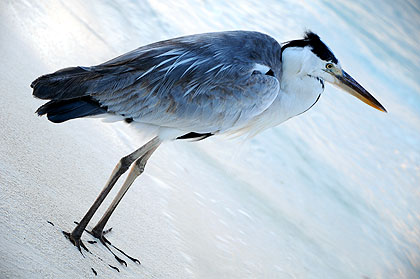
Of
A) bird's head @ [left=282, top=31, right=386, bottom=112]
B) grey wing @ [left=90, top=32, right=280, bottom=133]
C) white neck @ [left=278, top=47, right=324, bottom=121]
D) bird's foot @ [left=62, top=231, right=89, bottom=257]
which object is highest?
bird's head @ [left=282, top=31, right=386, bottom=112]

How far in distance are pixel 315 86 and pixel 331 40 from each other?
732 cm

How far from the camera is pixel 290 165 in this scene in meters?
6.75

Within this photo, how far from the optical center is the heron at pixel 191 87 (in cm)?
324

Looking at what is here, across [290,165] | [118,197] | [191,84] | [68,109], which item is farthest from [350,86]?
[290,165]

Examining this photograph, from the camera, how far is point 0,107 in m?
3.92

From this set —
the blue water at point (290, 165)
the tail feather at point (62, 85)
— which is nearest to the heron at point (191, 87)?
the tail feather at point (62, 85)

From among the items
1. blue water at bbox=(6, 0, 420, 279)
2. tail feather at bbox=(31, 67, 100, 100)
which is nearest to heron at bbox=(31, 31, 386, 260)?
tail feather at bbox=(31, 67, 100, 100)

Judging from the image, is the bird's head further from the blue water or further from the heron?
the blue water

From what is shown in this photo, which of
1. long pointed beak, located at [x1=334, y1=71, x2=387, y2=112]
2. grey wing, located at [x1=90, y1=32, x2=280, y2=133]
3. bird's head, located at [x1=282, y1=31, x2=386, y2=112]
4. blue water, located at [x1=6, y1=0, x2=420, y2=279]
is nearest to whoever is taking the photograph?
grey wing, located at [x1=90, y1=32, x2=280, y2=133]

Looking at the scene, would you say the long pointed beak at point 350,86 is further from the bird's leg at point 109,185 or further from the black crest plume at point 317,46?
the bird's leg at point 109,185

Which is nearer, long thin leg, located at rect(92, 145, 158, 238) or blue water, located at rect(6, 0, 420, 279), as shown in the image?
long thin leg, located at rect(92, 145, 158, 238)

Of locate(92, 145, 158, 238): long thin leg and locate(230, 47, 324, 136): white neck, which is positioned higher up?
locate(230, 47, 324, 136): white neck

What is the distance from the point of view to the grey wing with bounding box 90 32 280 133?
3.36m

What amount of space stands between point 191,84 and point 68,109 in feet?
2.39
